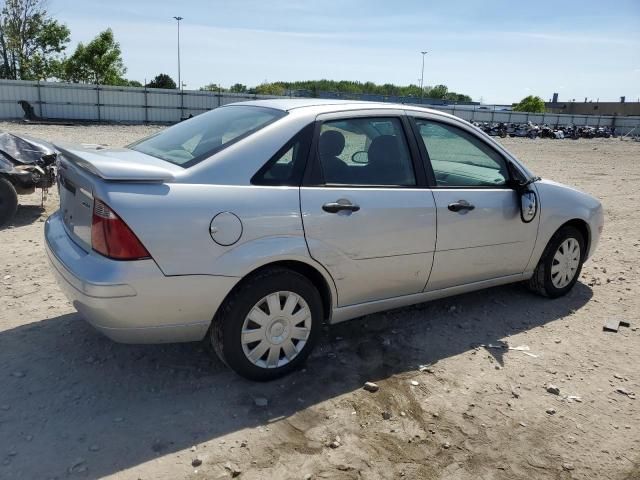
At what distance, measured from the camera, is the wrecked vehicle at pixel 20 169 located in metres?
6.66

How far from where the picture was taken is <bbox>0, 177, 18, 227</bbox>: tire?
6.64m

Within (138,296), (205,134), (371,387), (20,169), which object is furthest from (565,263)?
(20,169)

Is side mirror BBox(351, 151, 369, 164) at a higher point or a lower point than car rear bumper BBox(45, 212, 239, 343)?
higher

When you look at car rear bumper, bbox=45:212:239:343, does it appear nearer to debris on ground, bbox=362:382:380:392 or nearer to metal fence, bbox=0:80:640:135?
debris on ground, bbox=362:382:380:392

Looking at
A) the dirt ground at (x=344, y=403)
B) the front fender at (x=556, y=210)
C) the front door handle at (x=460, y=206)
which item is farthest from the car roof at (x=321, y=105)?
the dirt ground at (x=344, y=403)


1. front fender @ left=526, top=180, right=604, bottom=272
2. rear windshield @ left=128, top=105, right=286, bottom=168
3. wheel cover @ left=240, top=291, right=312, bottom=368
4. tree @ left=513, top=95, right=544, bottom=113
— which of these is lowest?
wheel cover @ left=240, top=291, right=312, bottom=368

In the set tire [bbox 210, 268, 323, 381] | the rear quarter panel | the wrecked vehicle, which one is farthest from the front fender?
the wrecked vehicle

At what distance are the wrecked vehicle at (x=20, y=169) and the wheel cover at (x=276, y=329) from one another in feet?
15.8

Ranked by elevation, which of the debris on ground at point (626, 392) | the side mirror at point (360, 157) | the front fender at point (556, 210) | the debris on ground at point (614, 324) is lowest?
the debris on ground at point (626, 392)

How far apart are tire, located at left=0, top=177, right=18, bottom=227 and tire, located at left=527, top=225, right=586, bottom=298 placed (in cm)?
608

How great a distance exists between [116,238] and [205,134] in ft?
3.67

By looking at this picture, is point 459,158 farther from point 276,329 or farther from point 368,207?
point 276,329

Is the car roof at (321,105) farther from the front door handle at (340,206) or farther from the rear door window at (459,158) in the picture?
the front door handle at (340,206)

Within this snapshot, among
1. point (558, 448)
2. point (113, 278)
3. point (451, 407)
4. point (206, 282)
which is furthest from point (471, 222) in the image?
point (113, 278)
